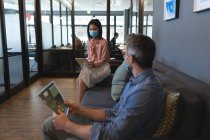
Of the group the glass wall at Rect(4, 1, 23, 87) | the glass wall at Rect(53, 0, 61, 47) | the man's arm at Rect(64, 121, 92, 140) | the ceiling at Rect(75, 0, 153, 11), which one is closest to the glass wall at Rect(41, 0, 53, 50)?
the glass wall at Rect(53, 0, 61, 47)

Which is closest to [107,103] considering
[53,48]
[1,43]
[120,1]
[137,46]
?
[137,46]

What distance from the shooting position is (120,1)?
8.57 meters

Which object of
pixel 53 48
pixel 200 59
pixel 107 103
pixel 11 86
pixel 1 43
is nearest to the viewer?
pixel 200 59

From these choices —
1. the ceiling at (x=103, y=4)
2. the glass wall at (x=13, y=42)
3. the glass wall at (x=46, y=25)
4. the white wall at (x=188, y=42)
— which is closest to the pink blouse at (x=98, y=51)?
the white wall at (x=188, y=42)

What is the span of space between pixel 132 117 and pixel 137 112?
4cm

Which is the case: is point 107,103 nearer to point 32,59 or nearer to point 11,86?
A: point 11,86

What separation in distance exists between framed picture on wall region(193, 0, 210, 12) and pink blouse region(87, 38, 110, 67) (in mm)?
1518

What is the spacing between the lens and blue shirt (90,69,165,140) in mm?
1129

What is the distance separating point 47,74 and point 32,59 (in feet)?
2.07

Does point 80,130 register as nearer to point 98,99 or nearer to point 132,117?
point 132,117

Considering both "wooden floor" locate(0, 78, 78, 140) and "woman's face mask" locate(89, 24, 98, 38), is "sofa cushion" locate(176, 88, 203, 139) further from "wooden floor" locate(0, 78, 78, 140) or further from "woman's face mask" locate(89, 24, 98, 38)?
"woman's face mask" locate(89, 24, 98, 38)

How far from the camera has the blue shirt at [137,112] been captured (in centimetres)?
113

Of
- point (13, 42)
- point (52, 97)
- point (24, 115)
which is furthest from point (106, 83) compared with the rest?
point (13, 42)

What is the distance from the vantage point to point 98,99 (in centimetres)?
257
